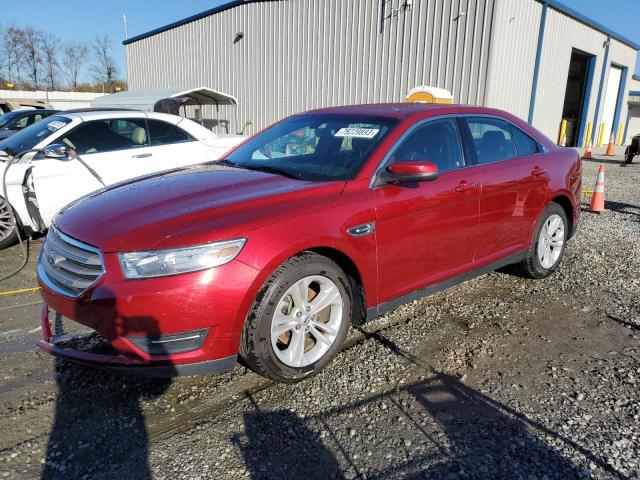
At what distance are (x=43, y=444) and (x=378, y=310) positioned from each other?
2046 mm

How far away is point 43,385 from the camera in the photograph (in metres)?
2.92

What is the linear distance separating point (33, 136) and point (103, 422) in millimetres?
4704

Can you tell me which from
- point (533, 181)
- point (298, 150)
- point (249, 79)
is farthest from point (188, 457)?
point (249, 79)

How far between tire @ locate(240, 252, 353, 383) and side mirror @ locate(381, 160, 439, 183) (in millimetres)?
717

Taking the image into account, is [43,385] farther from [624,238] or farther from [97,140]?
[624,238]

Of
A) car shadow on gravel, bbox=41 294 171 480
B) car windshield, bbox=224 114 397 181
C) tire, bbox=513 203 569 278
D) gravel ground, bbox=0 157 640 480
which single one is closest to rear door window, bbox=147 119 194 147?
car windshield, bbox=224 114 397 181

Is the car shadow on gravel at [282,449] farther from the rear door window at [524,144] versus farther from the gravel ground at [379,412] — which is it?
the rear door window at [524,144]

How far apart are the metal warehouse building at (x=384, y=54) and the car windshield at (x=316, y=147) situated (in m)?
10.7

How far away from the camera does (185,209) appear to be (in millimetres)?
2730

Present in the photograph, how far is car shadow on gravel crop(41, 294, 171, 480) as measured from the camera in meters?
2.24

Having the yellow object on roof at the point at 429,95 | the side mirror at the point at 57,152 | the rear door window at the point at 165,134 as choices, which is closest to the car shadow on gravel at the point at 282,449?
the side mirror at the point at 57,152

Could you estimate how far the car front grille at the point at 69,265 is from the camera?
8.33 ft

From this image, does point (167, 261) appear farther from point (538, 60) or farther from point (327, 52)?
point (538, 60)

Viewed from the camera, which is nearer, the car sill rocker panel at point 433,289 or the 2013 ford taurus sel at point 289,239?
the 2013 ford taurus sel at point 289,239
